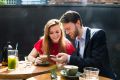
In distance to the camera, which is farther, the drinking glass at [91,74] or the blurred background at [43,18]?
the blurred background at [43,18]

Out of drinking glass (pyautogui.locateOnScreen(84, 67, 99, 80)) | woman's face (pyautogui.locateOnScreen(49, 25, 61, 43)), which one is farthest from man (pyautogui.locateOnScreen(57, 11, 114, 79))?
woman's face (pyautogui.locateOnScreen(49, 25, 61, 43))

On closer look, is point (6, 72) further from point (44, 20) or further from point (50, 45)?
point (44, 20)

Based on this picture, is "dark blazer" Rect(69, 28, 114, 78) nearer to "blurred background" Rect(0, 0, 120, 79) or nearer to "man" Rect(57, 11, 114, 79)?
"man" Rect(57, 11, 114, 79)

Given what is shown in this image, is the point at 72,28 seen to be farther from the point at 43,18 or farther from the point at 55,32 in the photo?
the point at 43,18

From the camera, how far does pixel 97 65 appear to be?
2.73m

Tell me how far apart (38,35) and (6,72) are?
2181 millimetres

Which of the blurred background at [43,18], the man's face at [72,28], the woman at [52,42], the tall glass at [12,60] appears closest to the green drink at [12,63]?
the tall glass at [12,60]

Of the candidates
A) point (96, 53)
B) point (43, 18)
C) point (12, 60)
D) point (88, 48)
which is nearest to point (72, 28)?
point (88, 48)

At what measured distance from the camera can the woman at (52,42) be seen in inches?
137

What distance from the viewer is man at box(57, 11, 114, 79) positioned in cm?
266

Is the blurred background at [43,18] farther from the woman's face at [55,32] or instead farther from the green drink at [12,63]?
the green drink at [12,63]

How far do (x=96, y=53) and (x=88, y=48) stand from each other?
0.12 meters

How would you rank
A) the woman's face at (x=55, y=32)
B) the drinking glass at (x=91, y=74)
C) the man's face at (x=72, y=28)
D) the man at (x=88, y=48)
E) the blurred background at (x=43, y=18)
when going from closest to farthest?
the drinking glass at (x=91, y=74) < the man at (x=88, y=48) < the man's face at (x=72, y=28) < the woman's face at (x=55, y=32) < the blurred background at (x=43, y=18)

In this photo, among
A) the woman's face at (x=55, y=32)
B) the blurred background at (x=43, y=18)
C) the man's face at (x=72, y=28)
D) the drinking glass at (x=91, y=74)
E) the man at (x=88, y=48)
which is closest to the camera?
the drinking glass at (x=91, y=74)
